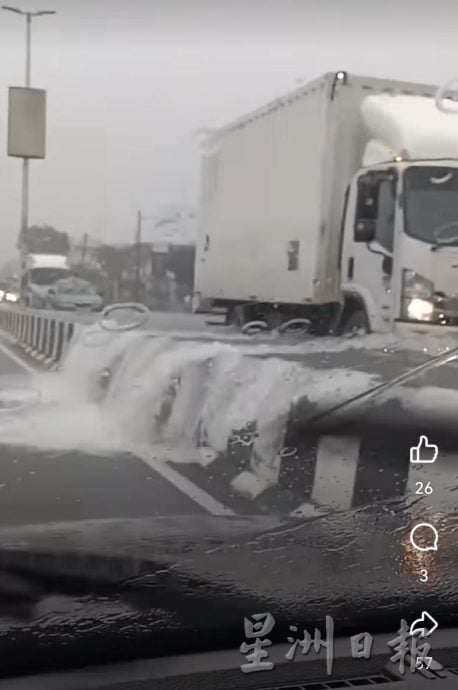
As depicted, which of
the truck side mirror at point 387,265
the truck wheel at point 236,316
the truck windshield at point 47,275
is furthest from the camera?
the truck side mirror at point 387,265

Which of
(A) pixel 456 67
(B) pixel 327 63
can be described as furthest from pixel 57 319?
(A) pixel 456 67

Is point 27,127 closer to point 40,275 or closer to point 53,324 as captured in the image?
point 40,275

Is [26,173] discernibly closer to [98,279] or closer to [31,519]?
[98,279]

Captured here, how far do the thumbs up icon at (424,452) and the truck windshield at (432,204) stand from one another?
0.74m

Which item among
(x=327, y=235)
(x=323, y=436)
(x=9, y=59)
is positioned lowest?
(x=323, y=436)

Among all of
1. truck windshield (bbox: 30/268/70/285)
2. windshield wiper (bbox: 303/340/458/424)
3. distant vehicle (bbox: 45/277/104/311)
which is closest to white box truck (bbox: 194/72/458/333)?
windshield wiper (bbox: 303/340/458/424)

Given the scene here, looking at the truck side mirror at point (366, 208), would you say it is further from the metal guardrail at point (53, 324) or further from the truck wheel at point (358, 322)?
the metal guardrail at point (53, 324)

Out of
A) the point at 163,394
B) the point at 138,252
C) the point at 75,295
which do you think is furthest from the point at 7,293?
the point at 163,394

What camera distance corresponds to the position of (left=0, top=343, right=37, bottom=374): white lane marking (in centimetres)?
368

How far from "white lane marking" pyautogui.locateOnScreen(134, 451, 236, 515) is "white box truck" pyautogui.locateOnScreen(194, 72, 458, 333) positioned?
60 centimetres

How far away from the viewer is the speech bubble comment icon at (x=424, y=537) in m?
3.94

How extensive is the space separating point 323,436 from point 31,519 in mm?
1121

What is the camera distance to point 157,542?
3627 mm

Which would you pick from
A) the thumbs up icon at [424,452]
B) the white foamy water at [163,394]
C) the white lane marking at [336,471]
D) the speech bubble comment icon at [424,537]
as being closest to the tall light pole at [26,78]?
the white foamy water at [163,394]
